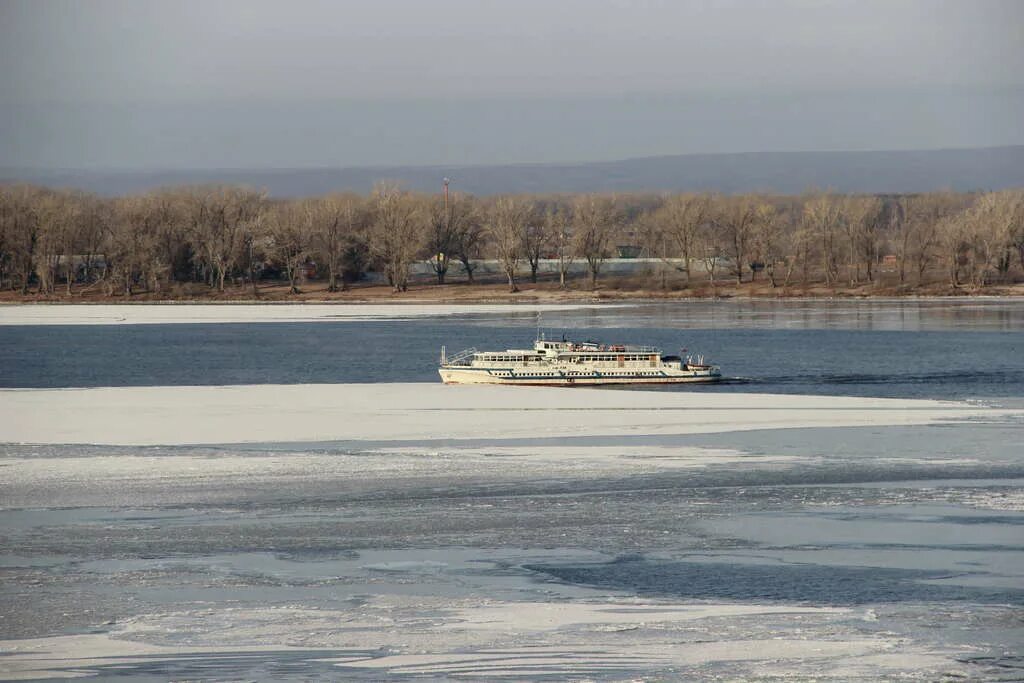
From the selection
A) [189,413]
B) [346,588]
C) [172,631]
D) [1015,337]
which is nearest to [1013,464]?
Answer: [346,588]

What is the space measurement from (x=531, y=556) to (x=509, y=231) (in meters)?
96.6

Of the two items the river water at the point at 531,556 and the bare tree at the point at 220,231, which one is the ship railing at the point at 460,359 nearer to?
the river water at the point at 531,556

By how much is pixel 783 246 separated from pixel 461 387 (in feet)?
270

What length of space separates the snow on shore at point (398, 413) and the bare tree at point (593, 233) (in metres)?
74.1

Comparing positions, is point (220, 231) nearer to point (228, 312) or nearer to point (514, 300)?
point (228, 312)

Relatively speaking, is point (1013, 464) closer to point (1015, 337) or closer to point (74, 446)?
point (74, 446)

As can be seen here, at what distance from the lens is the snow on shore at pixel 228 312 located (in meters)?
87.2

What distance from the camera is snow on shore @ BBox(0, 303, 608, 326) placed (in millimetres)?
87188

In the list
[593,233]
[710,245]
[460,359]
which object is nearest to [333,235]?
[593,233]

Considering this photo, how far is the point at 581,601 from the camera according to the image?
17562mm

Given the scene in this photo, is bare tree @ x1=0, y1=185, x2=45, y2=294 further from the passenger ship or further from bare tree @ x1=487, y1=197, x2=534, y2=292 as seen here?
the passenger ship

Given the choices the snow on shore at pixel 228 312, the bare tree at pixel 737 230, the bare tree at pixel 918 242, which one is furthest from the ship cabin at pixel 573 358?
the bare tree at pixel 918 242

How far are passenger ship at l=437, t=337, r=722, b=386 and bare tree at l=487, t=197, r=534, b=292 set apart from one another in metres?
62.9

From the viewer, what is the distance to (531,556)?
1978 centimetres
